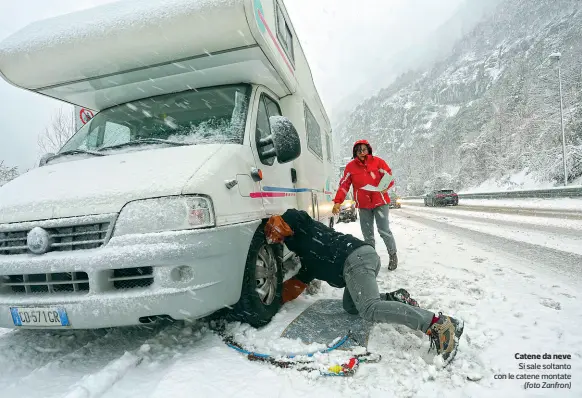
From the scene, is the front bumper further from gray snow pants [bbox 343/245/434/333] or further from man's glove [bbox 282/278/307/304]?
man's glove [bbox 282/278/307/304]

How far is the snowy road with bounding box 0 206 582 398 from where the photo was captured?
2137 millimetres

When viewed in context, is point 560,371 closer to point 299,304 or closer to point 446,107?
point 299,304

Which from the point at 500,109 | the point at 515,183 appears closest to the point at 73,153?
the point at 515,183

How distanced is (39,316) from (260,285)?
1.64 meters

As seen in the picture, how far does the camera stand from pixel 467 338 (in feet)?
8.68

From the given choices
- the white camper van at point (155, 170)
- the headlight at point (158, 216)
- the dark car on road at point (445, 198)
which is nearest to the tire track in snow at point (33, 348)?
the white camper van at point (155, 170)

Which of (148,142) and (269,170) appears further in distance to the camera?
(269,170)

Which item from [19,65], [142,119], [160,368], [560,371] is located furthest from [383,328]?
[19,65]

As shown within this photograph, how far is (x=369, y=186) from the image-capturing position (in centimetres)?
511

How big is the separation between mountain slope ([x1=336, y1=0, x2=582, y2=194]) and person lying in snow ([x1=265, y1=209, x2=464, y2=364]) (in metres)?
28.7

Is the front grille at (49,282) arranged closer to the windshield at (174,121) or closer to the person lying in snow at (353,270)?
the windshield at (174,121)

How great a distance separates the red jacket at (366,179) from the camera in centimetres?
512

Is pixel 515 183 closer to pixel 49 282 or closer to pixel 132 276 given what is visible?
pixel 132 276

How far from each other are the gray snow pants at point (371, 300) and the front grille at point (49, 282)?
1954 millimetres
